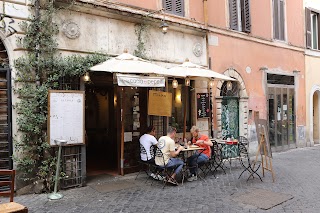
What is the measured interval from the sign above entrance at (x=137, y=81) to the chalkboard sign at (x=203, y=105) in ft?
9.33

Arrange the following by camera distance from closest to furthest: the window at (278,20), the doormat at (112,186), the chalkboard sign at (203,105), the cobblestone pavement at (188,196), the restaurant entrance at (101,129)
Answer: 1. the cobblestone pavement at (188,196)
2. the doormat at (112,186)
3. the chalkboard sign at (203,105)
4. the restaurant entrance at (101,129)
5. the window at (278,20)

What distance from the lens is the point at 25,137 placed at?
609cm

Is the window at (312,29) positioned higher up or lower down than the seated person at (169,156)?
higher up

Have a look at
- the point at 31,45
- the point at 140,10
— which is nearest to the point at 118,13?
the point at 140,10

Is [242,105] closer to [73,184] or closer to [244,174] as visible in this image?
[244,174]

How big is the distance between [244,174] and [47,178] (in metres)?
4.94

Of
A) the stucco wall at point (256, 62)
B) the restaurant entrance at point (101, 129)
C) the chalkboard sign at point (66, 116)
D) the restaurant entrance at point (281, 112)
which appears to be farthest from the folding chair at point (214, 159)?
the restaurant entrance at point (281, 112)

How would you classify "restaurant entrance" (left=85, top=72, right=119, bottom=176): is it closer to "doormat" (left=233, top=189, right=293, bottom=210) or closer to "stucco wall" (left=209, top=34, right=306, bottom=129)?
"stucco wall" (left=209, top=34, right=306, bottom=129)

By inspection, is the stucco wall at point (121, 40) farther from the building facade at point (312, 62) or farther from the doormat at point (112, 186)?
the building facade at point (312, 62)

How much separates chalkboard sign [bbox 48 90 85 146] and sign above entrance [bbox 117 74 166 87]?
1.01 meters

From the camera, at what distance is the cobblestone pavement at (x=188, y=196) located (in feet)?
17.8

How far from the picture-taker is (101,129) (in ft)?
37.8

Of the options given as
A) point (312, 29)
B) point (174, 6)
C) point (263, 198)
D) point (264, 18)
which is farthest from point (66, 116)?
point (312, 29)

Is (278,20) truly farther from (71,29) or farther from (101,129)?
(71,29)
